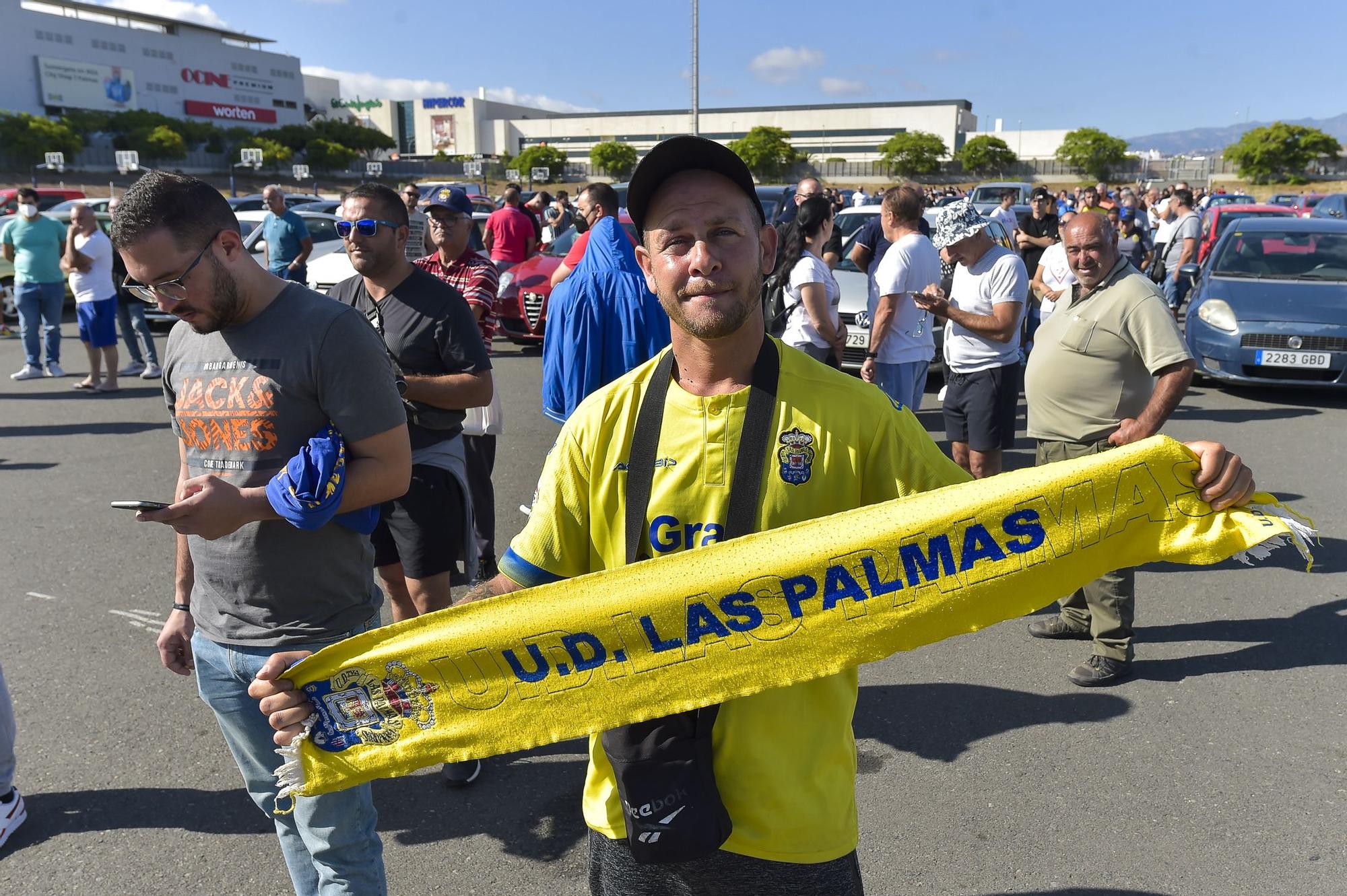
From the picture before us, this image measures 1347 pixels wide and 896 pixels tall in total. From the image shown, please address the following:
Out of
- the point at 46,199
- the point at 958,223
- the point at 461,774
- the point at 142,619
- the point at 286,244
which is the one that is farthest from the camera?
the point at 46,199

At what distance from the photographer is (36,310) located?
10.8 metres

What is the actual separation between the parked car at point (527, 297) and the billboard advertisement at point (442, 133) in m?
125

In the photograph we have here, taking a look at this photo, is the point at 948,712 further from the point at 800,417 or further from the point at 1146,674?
the point at 800,417

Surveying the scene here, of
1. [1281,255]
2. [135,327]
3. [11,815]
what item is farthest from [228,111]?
[11,815]

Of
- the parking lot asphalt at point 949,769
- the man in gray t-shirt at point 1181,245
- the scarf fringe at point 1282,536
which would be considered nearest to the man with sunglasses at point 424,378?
the parking lot asphalt at point 949,769

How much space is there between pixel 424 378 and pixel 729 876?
2.50 meters

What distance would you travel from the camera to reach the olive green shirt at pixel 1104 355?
4.15m

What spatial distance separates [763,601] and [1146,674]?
344cm

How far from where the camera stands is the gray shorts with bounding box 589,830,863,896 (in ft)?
5.66

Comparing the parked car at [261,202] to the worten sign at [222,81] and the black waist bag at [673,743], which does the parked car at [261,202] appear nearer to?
the black waist bag at [673,743]

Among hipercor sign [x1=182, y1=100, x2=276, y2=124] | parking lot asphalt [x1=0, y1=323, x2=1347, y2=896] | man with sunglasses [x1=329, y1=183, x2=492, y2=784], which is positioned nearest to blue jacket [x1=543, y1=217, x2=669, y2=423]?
man with sunglasses [x1=329, y1=183, x2=492, y2=784]

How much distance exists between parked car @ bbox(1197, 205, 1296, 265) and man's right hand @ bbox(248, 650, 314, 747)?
1530cm

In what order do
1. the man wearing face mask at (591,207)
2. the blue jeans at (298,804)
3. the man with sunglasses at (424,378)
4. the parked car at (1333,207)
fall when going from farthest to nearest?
the parked car at (1333,207)
the man wearing face mask at (591,207)
the man with sunglasses at (424,378)
the blue jeans at (298,804)

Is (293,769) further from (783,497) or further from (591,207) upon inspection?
(591,207)
